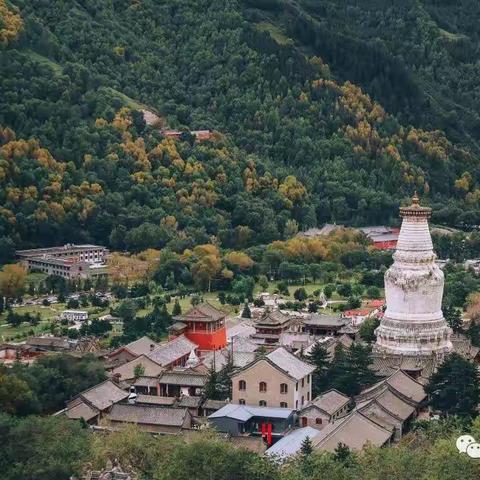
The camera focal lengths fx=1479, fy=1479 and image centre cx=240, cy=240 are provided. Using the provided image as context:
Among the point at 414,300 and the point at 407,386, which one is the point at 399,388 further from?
the point at 414,300

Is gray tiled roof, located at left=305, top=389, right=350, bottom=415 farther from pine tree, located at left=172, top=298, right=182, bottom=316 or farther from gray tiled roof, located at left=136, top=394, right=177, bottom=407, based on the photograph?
pine tree, located at left=172, top=298, right=182, bottom=316

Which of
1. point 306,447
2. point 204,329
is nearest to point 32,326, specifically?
point 204,329

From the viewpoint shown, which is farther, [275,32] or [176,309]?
[275,32]

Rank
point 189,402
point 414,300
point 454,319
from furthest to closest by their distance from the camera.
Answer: point 454,319
point 414,300
point 189,402

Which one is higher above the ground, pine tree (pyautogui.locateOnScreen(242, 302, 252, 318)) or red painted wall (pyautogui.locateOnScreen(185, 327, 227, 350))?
red painted wall (pyautogui.locateOnScreen(185, 327, 227, 350))

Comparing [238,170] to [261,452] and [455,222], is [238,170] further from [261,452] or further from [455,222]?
[261,452]

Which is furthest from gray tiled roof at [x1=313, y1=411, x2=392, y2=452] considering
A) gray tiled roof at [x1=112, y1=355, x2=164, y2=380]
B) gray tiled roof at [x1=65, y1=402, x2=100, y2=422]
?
gray tiled roof at [x1=112, y1=355, x2=164, y2=380]
